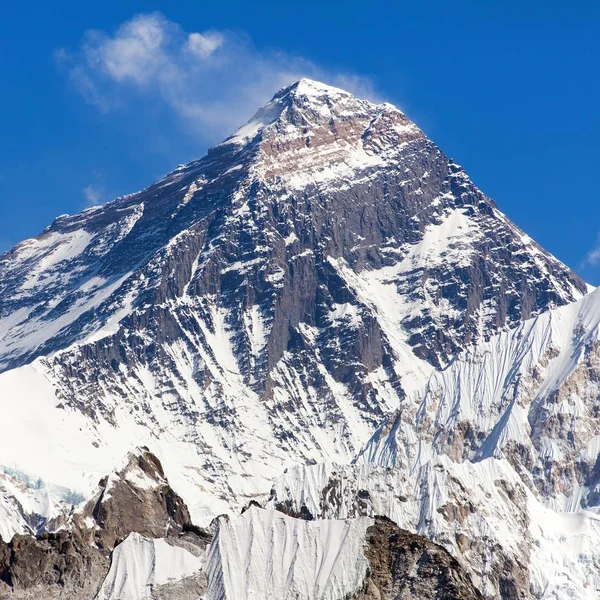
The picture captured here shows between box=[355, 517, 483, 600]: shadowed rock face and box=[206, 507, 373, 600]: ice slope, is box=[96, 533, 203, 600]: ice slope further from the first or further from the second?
box=[355, 517, 483, 600]: shadowed rock face

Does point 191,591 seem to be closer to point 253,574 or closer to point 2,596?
point 253,574

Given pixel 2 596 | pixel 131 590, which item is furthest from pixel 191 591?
pixel 2 596

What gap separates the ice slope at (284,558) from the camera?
6329 inches

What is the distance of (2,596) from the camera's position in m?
164

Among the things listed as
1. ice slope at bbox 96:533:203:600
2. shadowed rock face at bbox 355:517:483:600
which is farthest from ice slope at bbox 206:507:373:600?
ice slope at bbox 96:533:203:600

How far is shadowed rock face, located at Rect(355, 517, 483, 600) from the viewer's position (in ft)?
521

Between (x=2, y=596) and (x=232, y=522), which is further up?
(x=232, y=522)

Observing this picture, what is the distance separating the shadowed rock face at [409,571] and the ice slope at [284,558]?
3.65ft

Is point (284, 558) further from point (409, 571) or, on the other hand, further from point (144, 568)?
point (144, 568)

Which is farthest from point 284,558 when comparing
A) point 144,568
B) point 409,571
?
point 144,568

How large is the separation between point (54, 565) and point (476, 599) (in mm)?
34655

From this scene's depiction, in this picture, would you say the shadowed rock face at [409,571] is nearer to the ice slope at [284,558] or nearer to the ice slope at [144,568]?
the ice slope at [284,558]

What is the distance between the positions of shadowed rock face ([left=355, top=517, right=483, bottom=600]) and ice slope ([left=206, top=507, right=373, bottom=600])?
43.8 inches

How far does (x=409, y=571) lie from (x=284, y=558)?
10854 millimetres
